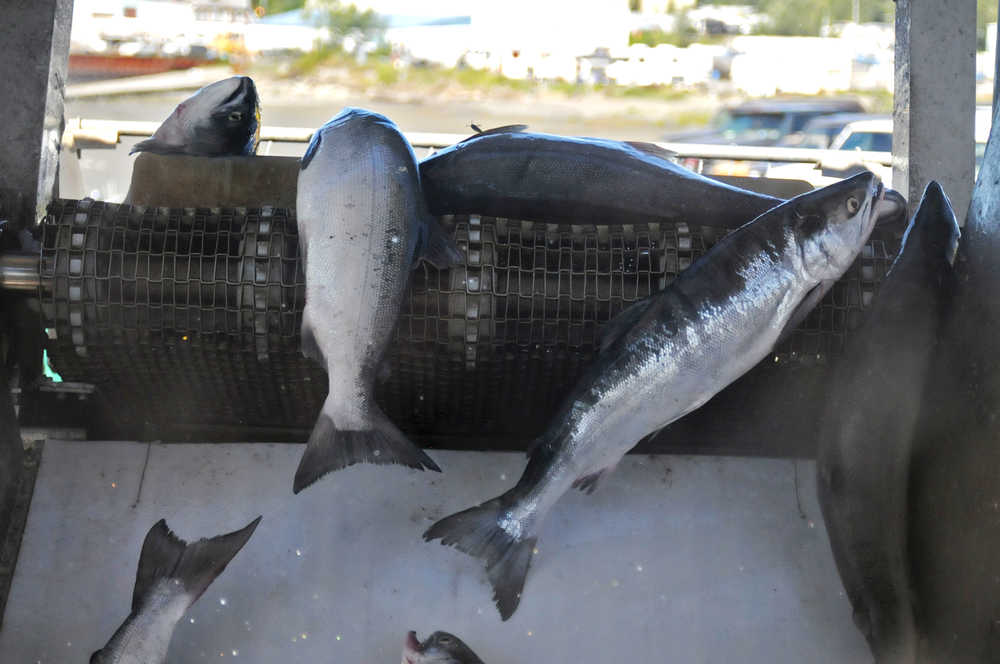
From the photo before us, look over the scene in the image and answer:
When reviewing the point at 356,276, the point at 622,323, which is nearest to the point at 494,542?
the point at 622,323

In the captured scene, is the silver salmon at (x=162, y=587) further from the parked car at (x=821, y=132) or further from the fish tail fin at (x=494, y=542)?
the parked car at (x=821, y=132)

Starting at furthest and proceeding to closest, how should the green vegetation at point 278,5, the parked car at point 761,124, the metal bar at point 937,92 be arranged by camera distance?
the green vegetation at point 278,5, the parked car at point 761,124, the metal bar at point 937,92

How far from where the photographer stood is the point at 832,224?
2152 millimetres

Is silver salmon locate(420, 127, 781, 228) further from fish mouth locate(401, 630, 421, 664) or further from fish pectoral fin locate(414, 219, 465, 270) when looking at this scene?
fish mouth locate(401, 630, 421, 664)

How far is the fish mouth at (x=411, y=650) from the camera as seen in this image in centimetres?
213

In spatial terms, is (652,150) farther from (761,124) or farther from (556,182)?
(761,124)

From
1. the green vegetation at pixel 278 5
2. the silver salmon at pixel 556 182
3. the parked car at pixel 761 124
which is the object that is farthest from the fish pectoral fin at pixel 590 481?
the green vegetation at pixel 278 5

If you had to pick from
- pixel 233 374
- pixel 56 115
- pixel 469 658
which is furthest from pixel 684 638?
pixel 56 115


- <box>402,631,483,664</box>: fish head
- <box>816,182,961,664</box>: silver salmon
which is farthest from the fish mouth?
<box>816,182,961,664</box>: silver salmon

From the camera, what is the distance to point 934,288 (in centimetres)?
236

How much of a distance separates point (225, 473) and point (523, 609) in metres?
0.93

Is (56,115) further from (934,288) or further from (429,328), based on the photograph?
(934,288)

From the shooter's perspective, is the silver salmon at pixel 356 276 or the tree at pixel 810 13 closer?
the silver salmon at pixel 356 276

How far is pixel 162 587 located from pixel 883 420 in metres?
1.79
